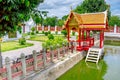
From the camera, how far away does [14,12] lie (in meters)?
5.15

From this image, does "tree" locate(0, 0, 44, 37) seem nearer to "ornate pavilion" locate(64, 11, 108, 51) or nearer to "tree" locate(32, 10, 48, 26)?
"tree" locate(32, 10, 48, 26)

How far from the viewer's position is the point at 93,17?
15.9m

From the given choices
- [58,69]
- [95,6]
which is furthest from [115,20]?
[58,69]

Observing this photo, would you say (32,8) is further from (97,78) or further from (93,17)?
(93,17)

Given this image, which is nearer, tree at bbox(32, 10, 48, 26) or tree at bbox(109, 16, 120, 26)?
tree at bbox(32, 10, 48, 26)

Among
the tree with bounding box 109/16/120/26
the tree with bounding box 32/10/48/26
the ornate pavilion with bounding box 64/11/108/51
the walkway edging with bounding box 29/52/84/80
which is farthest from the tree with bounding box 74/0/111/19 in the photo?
the tree with bounding box 109/16/120/26

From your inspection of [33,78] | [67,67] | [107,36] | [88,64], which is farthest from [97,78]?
[107,36]

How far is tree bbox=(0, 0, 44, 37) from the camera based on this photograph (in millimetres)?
4832

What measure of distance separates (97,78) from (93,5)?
2634cm

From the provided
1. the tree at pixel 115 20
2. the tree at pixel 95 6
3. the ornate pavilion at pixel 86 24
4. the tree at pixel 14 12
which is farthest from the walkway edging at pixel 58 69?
the tree at pixel 115 20

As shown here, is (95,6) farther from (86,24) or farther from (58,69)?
(58,69)

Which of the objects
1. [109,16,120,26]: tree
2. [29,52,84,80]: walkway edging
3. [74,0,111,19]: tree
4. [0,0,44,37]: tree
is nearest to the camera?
[0,0,44,37]: tree

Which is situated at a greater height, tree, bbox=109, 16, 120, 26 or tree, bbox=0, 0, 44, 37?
tree, bbox=109, 16, 120, 26

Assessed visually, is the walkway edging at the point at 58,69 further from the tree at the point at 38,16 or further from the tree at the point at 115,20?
the tree at the point at 115,20
